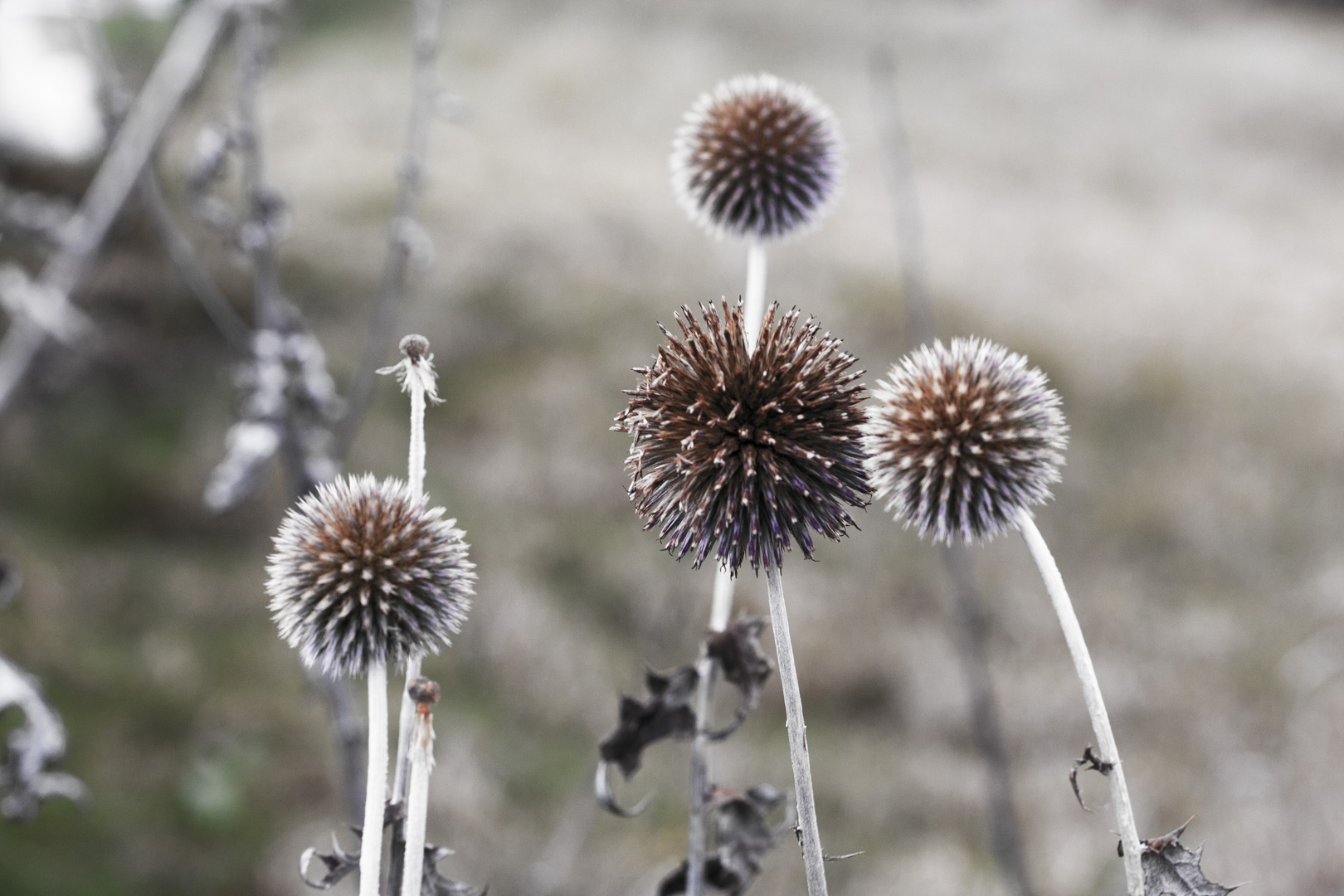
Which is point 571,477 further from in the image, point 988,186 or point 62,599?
point 988,186

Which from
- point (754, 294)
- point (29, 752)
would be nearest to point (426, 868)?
Answer: point (754, 294)

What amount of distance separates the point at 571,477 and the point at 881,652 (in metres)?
2.57

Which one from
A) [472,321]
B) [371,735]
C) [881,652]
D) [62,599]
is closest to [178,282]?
[472,321]

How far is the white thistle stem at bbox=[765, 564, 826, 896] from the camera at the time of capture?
0.88 metres

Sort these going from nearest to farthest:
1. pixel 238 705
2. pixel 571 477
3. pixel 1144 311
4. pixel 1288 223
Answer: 1. pixel 238 705
2. pixel 571 477
3. pixel 1144 311
4. pixel 1288 223

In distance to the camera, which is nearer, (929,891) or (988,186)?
(929,891)

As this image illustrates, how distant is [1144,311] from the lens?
386 inches

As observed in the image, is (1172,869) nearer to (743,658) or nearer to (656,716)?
(743,658)

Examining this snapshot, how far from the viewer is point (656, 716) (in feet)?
Answer: 5.28

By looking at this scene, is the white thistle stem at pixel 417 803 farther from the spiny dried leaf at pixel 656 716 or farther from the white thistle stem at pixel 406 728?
the spiny dried leaf at pixel 656 716

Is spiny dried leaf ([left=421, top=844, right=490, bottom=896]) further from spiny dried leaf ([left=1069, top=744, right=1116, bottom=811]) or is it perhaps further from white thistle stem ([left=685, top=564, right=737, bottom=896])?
spiny dried leaf ([left=1069, top=744, right=1116, bottom=811])

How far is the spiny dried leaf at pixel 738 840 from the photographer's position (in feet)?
5.06

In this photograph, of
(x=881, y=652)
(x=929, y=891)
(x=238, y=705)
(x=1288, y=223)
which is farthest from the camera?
(x=1288, y=223)

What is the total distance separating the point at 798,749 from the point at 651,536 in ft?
18.9
